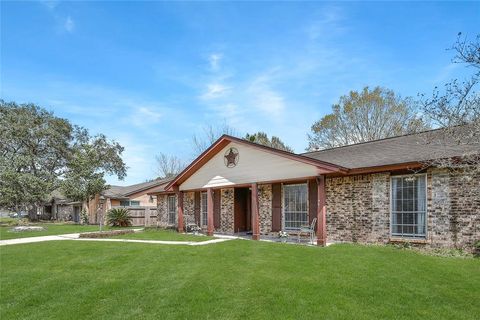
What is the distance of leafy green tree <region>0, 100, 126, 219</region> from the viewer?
36.0 meters

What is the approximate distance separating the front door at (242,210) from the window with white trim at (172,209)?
6038 mm

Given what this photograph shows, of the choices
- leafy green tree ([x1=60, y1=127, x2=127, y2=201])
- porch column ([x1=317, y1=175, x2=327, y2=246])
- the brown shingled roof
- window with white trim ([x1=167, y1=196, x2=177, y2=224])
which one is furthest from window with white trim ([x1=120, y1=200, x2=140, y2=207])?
porch column ([x1=317, y1=175, x2=327, y2=246])

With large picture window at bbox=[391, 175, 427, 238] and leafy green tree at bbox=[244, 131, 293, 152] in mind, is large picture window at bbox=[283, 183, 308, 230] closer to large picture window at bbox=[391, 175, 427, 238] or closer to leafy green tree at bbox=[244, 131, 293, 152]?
large picture window at bbox=[391, 175, 427, 238]

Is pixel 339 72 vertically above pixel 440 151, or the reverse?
pixel 339 72

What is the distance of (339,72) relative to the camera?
16.1 meters

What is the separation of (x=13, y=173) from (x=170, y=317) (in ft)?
120

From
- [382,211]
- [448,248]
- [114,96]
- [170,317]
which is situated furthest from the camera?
[114,96]

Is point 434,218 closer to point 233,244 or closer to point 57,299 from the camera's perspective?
point 233,244

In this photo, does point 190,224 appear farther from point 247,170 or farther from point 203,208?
point 247,170

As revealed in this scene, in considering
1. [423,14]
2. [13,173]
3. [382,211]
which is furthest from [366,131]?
[13,173]

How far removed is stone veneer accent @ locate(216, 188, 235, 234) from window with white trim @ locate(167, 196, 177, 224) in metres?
5.04

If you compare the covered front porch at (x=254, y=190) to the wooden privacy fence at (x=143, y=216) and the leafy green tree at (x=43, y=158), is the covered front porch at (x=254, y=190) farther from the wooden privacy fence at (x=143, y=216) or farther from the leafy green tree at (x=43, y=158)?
the leafy green tree at (x=43, y=158)

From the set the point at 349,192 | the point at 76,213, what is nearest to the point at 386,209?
the point at 349,192

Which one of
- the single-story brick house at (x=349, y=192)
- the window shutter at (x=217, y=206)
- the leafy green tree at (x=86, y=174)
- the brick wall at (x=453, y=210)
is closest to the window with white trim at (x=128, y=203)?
the leafy green tree at (x=86, y=174)
